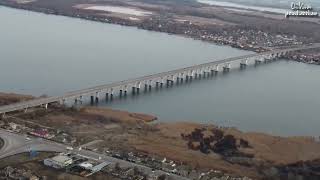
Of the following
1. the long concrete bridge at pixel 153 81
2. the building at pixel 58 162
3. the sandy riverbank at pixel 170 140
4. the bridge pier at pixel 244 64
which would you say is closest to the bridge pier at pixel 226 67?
the long concrete bridge at pixel 153 81

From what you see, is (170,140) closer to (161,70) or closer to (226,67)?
(161,70)

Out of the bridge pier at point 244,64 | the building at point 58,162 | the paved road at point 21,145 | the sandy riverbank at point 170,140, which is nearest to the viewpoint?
the building at point 58,162

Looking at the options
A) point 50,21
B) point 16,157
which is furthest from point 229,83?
point 50,21

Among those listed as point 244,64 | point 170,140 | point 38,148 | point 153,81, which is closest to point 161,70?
point 153,81

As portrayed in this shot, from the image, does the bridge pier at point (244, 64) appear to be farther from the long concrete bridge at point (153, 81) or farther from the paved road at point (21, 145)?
the paved road at point (21, 145)

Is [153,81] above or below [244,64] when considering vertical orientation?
above

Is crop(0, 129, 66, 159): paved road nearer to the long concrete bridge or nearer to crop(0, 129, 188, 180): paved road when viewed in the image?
crop(0, 129, 188, 180): paved road
